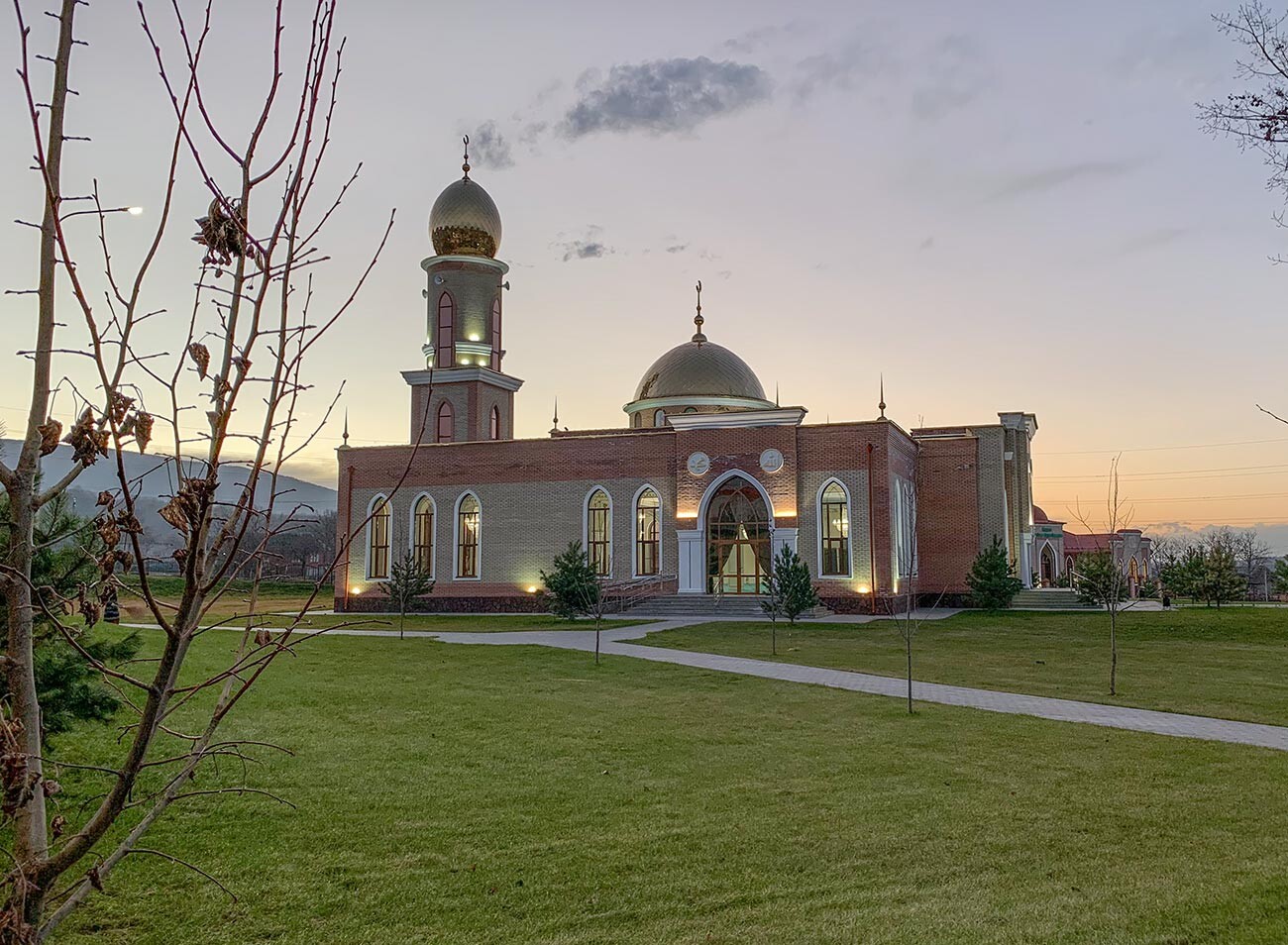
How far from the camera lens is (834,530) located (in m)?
29.0

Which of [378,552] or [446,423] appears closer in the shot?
[378,552]

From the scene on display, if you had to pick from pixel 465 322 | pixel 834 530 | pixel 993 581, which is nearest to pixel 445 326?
pixel 465 322

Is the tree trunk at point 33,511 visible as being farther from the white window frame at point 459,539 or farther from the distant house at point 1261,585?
the distant house at point 1261,585

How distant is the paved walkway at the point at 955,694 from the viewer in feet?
31.9

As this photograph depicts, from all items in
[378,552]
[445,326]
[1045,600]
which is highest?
[445,326]

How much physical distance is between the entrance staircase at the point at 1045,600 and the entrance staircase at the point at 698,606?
7.84 meters

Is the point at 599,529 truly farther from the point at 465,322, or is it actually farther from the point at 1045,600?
the point at 1045,600

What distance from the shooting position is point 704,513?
3011cm

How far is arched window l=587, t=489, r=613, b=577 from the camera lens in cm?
3128

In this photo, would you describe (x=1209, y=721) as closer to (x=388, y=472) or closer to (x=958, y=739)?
(x=958, y=739)

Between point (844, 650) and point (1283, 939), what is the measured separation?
1355 centimetres

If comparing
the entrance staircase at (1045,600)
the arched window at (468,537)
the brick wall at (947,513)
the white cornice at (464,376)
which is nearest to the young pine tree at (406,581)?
the arched window at (468,537)

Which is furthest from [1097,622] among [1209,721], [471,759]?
[471,759]

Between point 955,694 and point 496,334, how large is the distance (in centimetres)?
2789
